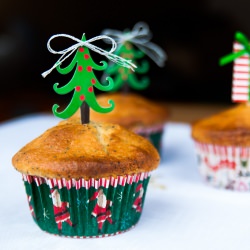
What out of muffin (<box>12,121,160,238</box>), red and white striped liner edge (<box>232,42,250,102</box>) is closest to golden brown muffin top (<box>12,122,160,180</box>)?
muffin (<box>12,121,160,238</box>)

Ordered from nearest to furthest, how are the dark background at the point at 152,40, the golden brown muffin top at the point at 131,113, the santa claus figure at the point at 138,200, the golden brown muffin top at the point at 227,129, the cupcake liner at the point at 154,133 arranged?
the santa claus figure at the point at 138,200
the golden brown muffin top at the point at 227,129
the golden brown muffin top at the point at 131,113
the cupcake liner at the point at 154,133
the dark background at the point at 152,40

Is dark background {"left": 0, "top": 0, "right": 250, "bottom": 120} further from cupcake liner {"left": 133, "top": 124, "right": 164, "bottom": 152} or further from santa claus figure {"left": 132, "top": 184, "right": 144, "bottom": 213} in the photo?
santa claus figure {"left": 132, "top": 184, "right": 144, "bottom": 213}

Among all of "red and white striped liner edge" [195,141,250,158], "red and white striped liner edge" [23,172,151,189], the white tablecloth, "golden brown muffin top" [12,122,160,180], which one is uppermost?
"golden brown muffin top" [12,122,160,180]

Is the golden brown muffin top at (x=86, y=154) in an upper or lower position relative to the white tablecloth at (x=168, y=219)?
upper

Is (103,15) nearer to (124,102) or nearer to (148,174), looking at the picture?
(124,102)

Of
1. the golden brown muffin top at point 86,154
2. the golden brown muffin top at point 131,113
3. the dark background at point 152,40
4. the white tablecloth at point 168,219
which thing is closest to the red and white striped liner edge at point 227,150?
the white tablecloth at point 168,219

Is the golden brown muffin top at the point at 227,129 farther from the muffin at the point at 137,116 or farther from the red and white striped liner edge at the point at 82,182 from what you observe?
the red and white striped liner edge at the point at 82,182

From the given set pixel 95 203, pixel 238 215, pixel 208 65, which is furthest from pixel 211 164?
pixel 208 65

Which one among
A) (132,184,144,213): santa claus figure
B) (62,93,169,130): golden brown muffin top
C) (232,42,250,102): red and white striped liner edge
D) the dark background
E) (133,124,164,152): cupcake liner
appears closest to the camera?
(132,184,144,213): santa claus figure
